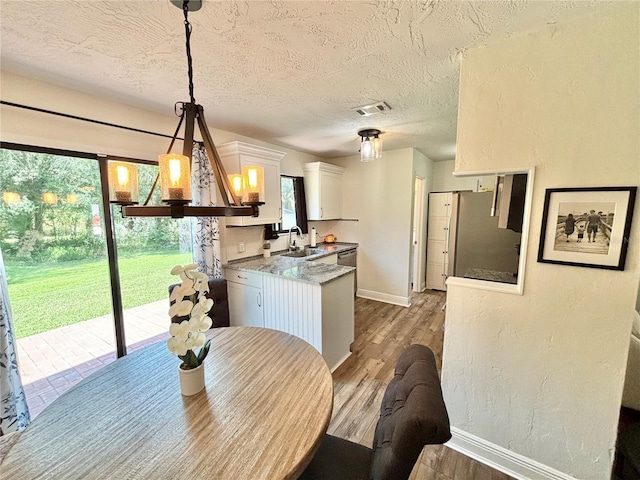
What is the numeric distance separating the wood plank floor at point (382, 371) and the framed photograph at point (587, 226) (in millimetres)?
1322

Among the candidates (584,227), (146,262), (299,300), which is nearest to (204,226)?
(146,262)

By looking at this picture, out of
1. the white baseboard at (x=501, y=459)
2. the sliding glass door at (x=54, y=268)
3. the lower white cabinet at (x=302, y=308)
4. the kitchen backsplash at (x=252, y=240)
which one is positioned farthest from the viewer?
the kitchen backsplash at (x=252, y=240)

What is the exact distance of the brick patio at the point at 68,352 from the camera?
6.07 feet

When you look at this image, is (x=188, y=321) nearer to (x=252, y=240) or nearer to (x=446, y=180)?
(x=252, y=240)

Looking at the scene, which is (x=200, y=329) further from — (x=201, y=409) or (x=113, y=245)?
(x=113, y=245)

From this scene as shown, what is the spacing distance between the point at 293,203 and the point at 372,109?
2.01 meters

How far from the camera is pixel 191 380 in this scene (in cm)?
110

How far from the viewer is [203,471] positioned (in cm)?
78

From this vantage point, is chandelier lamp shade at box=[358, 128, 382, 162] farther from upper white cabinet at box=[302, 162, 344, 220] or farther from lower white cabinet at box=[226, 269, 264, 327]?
lower white cabinet at box=[226, 269, 264, 327]

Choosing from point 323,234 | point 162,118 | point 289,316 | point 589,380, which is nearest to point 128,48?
point 162,118

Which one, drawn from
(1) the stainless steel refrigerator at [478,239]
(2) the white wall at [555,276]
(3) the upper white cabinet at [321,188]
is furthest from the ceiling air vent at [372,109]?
(3) the upper white cabinet at [321,188]

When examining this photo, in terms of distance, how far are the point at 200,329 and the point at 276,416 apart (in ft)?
1.50

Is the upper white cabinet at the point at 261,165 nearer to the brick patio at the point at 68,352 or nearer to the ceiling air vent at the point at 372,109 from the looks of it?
the ceiling air vent at the point at 372,109

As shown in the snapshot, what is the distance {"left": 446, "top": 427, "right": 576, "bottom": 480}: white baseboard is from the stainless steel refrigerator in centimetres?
115
